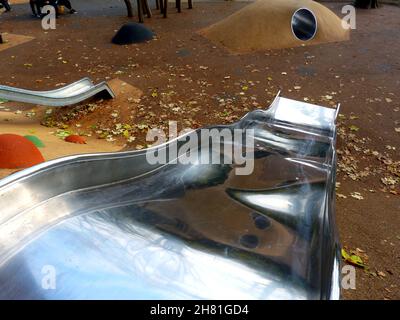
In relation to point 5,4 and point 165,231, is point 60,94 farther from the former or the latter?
point 5,4

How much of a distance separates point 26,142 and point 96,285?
2939mm

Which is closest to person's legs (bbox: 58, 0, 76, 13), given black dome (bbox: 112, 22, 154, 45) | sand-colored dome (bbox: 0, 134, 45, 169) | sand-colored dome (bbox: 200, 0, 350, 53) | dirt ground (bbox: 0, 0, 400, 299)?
dirt ground (bbox: 0, 0, 400, 299)

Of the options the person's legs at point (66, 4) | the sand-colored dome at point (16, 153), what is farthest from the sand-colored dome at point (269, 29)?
the sand-colored dome at point (16, 153)

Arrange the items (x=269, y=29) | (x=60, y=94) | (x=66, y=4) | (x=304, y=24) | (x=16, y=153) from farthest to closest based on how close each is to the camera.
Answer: (x=66, y=4) < (x=304, y=24) < (x=269, y=29) < (x=60, y=94) < (x=16, y=153)

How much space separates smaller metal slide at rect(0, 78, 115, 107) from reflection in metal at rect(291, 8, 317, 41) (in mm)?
6139

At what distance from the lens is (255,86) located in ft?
27.2

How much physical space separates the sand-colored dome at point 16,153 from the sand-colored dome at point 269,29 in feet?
23.4

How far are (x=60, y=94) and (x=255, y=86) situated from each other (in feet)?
13.2

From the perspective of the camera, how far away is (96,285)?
7.96 feet

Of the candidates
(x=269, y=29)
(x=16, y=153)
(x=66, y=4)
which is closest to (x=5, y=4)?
(x=66, y=4)

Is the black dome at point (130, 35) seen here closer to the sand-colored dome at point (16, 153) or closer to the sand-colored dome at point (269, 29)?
the sand-colored dome at point (269, 29)

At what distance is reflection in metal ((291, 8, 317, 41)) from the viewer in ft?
36.2

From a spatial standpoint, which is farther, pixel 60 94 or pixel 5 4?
pixel 5 4
